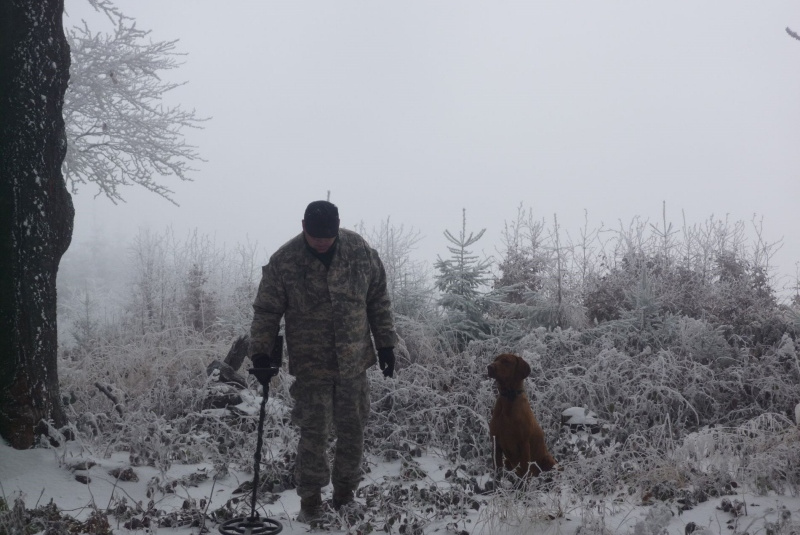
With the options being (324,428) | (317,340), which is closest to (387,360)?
(317,340)

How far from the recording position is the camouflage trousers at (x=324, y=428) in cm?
373

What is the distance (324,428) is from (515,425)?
127 cm

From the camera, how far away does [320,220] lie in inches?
141

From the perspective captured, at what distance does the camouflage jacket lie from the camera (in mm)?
Result: 3709

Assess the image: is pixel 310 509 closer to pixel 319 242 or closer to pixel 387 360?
pixel 387 360

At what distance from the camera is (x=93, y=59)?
10.4 metres

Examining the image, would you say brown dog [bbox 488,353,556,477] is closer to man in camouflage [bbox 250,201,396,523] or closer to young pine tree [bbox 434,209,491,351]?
man in camouflage [bbox 250,201,396,523]

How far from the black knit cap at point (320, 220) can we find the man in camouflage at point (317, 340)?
0.02 meters

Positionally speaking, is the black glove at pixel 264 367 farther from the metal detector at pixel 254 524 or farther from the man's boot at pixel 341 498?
the man's boot at pixel 341 498

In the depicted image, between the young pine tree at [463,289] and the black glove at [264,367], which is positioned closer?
the black glove at [264,367]

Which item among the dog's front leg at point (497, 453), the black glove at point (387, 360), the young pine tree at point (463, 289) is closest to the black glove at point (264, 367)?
the black glove at point (387, 360)

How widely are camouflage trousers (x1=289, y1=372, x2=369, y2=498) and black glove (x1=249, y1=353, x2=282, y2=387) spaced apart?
0.67ft

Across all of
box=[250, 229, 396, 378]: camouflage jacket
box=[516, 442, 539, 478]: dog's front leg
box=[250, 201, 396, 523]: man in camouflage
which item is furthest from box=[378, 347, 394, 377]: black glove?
box=[516, 442, 539, 478]: dog's front leg

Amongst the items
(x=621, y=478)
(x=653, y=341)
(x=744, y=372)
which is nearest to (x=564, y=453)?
(x=621, y=478)
